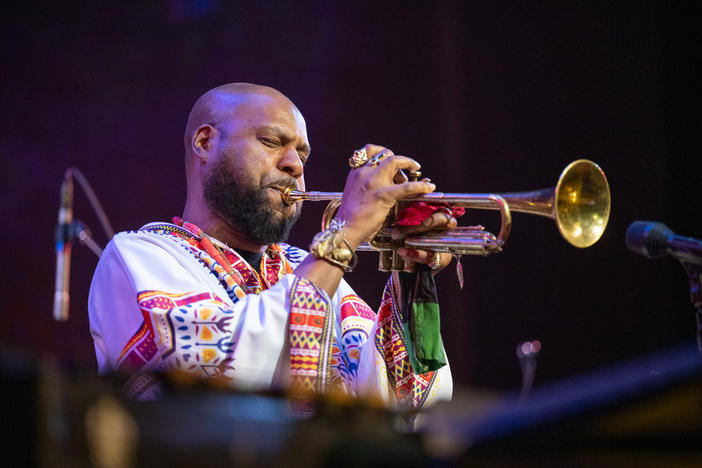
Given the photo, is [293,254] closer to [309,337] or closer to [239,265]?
[239,265]

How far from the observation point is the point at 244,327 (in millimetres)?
2488

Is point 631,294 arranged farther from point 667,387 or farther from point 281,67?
point 667,387

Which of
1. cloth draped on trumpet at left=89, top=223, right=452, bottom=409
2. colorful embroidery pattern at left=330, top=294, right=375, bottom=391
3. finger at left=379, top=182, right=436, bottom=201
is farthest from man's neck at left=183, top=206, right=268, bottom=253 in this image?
finger at left=379, top=182, right=436, bottom=201

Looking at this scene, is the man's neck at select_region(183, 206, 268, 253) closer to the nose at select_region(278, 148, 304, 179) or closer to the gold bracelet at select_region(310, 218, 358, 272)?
the nose at select_region(278, 148, 304, 179)

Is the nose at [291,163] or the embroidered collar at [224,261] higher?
the nose at [291,163]

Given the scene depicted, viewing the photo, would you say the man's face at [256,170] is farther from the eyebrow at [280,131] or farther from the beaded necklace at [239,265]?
the beaded necklace at [239,265]

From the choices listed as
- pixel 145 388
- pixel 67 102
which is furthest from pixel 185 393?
pixel 67 102

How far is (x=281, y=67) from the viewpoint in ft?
17.5

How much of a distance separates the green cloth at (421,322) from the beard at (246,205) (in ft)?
2.21

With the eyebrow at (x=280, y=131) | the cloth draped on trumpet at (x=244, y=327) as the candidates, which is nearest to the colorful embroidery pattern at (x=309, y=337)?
the cloth draped on trumpet at (x=244, y=327)

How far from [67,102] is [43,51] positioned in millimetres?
350

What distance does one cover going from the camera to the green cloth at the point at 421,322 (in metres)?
2.91

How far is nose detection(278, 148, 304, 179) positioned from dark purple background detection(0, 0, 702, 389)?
1974 mm

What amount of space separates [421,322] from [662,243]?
1006 millimetres
